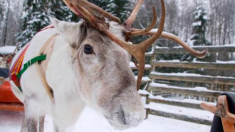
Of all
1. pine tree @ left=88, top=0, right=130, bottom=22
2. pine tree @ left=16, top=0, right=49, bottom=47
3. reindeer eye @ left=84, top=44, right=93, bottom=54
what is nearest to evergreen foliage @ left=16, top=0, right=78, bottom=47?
pine tree @ left=16, top=0, right=49, bottom=47

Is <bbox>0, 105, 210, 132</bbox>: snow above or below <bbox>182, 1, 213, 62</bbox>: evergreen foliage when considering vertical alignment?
below

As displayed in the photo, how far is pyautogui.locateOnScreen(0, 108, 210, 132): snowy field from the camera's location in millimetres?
3782

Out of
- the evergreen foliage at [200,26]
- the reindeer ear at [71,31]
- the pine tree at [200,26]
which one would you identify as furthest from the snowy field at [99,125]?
the pine tree at [200,26]

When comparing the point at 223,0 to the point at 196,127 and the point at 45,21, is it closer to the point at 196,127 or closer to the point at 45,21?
the point at 45,21

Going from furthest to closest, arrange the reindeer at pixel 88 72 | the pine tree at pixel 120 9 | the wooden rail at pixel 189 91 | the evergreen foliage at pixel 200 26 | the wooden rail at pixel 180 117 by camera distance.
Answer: the evergreen foliage at pixel 200 26 → the pine tree at pixel 120 9 → the wooden rail at pixel 189 91 → the wooden rail at pixel 180 117 → the reindeer at pixel 88 72

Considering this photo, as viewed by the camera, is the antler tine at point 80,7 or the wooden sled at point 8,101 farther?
the wooden sled at point 8,101

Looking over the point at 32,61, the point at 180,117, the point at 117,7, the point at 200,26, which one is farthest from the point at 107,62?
the point at 200,26

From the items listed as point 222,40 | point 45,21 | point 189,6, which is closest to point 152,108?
point 45,21

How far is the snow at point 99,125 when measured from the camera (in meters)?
3.78

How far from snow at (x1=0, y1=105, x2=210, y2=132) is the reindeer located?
65.2 inches

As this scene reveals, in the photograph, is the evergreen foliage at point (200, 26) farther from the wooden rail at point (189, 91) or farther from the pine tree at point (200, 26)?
the wooden rail at point (189, 91)

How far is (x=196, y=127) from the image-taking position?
462 cm

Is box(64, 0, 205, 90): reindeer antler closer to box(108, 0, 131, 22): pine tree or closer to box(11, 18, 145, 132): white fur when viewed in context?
box(11, 18, 145, 132): white fur

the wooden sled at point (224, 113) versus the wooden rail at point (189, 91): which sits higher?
the wooden sled at point (224, 113)
